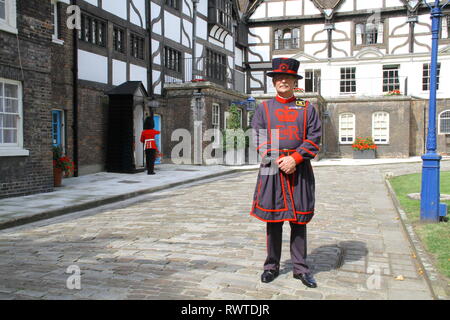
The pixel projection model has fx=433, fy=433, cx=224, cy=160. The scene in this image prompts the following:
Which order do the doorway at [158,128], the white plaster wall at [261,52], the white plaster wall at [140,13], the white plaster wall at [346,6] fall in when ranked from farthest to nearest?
the white plaster wall at [261,52] < the white plaster wall at [346,6] < the doorway at [158,128] < the white plaster wall at [140,13]

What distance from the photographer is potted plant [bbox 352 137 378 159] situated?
26.9m

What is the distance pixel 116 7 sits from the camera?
1590cm

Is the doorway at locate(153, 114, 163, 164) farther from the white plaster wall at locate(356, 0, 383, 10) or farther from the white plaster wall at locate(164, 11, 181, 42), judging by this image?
the white plaster wall at locate(356, 0, 383, 10)

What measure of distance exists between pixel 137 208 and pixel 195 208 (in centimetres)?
122

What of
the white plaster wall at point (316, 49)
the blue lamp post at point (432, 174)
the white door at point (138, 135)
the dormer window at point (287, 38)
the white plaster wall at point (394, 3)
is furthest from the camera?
the dormer window at point (287, 38)

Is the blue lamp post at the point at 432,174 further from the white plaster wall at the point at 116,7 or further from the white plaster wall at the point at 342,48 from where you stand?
the white plaster wall at the point at 342,48

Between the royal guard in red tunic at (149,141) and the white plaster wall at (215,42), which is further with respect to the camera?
the white plaster wall at (215,42)

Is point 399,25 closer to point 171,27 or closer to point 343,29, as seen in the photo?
point 343,29

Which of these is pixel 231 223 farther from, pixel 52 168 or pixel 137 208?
pixel 52 168

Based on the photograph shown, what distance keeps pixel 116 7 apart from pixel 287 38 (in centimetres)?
1657

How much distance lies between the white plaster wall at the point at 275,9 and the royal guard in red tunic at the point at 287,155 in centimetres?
2739

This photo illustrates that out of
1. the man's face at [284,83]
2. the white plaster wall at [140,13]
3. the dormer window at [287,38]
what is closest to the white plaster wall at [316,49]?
the dormer window at [287,38]

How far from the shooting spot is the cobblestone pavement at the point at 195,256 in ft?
12.9

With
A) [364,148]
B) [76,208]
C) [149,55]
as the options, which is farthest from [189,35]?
[76,208]
